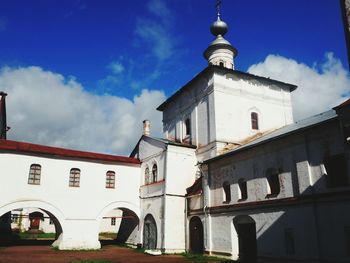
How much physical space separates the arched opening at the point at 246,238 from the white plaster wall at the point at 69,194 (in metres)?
8.43

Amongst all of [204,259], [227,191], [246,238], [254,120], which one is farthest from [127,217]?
[254,120]

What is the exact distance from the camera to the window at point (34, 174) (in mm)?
19913

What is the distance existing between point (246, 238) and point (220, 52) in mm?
15467

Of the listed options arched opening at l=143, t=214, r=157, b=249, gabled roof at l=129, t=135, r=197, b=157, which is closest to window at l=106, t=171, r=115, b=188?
arched opening at l=143, t=214, r=157, b=249

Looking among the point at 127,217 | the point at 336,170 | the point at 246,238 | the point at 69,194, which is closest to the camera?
the point at 336,170

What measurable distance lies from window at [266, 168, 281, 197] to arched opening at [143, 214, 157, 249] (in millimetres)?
8743

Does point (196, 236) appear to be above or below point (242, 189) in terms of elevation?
below

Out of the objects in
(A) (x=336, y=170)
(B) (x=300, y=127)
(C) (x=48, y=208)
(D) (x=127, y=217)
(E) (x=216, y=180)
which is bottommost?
(D) (x=127, y=217)

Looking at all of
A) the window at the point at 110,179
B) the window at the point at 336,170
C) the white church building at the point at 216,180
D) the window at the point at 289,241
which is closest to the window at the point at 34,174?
the white church building at the point at 216,180

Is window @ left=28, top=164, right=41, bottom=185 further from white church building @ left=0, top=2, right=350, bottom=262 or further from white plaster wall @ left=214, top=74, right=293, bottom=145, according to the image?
white plaster wall @ left=214, top=74, right=293, bottom=145

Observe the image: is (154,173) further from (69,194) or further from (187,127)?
(69,194)

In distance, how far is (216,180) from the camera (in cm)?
1814

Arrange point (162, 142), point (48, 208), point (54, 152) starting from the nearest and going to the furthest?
point (48, 208)
point (54, 152)
point (162, 142)

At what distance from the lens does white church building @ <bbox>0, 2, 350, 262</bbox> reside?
12289mm
